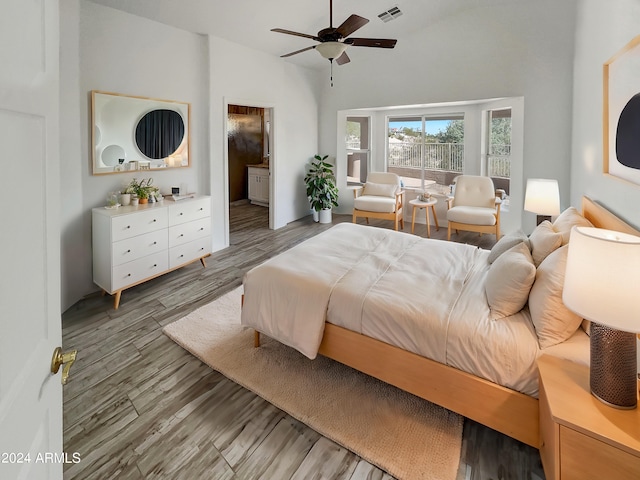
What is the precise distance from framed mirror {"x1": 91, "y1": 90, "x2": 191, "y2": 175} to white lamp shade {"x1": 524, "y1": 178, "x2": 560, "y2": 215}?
386 centimetres

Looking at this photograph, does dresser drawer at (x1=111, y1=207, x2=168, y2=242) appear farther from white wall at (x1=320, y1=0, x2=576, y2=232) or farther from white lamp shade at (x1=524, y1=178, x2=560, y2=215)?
white wall at (x1=320, y1=0, x2=576, y2=232)

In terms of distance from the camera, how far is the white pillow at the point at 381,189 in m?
6.08

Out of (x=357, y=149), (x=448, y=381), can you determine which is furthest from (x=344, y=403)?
(x=357, y=149)

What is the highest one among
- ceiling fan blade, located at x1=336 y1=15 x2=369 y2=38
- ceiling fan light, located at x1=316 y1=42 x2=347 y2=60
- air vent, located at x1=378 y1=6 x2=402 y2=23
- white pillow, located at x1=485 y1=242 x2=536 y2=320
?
Answer: air vent, located at x1=378 y1=6 x2=402 y2=23

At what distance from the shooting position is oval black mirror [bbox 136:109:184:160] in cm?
381

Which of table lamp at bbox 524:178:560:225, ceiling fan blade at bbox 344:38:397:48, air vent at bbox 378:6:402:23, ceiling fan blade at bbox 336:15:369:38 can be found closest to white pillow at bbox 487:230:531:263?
table lamp at bbox 524:178:560:225

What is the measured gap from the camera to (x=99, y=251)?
330 cm

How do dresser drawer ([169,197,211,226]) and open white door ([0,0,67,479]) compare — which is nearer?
open white door ([0,0,67,479])

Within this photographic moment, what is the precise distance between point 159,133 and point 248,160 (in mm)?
4679

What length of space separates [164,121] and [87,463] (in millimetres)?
3479

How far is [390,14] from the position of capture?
16.0 feet

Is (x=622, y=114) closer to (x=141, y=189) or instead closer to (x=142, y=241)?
(x=142, y=241)

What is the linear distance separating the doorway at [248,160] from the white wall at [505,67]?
3250 mm

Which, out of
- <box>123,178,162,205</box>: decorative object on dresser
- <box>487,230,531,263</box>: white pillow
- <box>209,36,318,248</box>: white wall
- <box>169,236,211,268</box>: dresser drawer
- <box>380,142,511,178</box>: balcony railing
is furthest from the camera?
<box>380,142,511,178</box>: balcony railing
